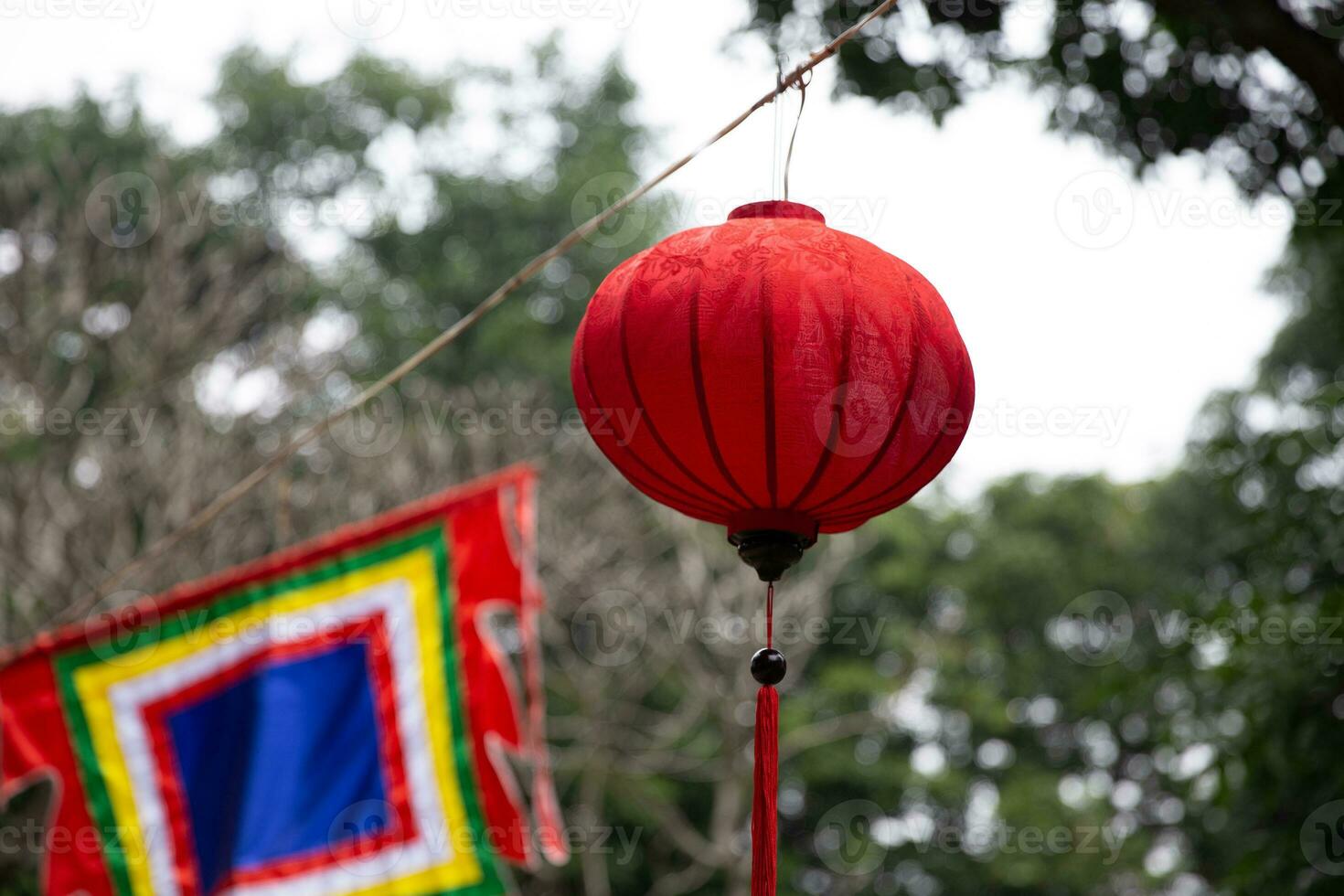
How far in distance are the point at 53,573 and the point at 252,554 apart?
1.68 meters

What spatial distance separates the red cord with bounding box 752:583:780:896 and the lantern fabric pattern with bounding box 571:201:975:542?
10.5 inches

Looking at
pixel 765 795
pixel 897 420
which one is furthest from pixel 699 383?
pixel 765 795

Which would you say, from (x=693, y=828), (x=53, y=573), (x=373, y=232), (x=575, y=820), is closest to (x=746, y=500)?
(x=53, y=573)

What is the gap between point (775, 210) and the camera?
113 inches

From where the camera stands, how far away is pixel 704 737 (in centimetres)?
1395

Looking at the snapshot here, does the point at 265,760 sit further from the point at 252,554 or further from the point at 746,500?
the point at 252,554
